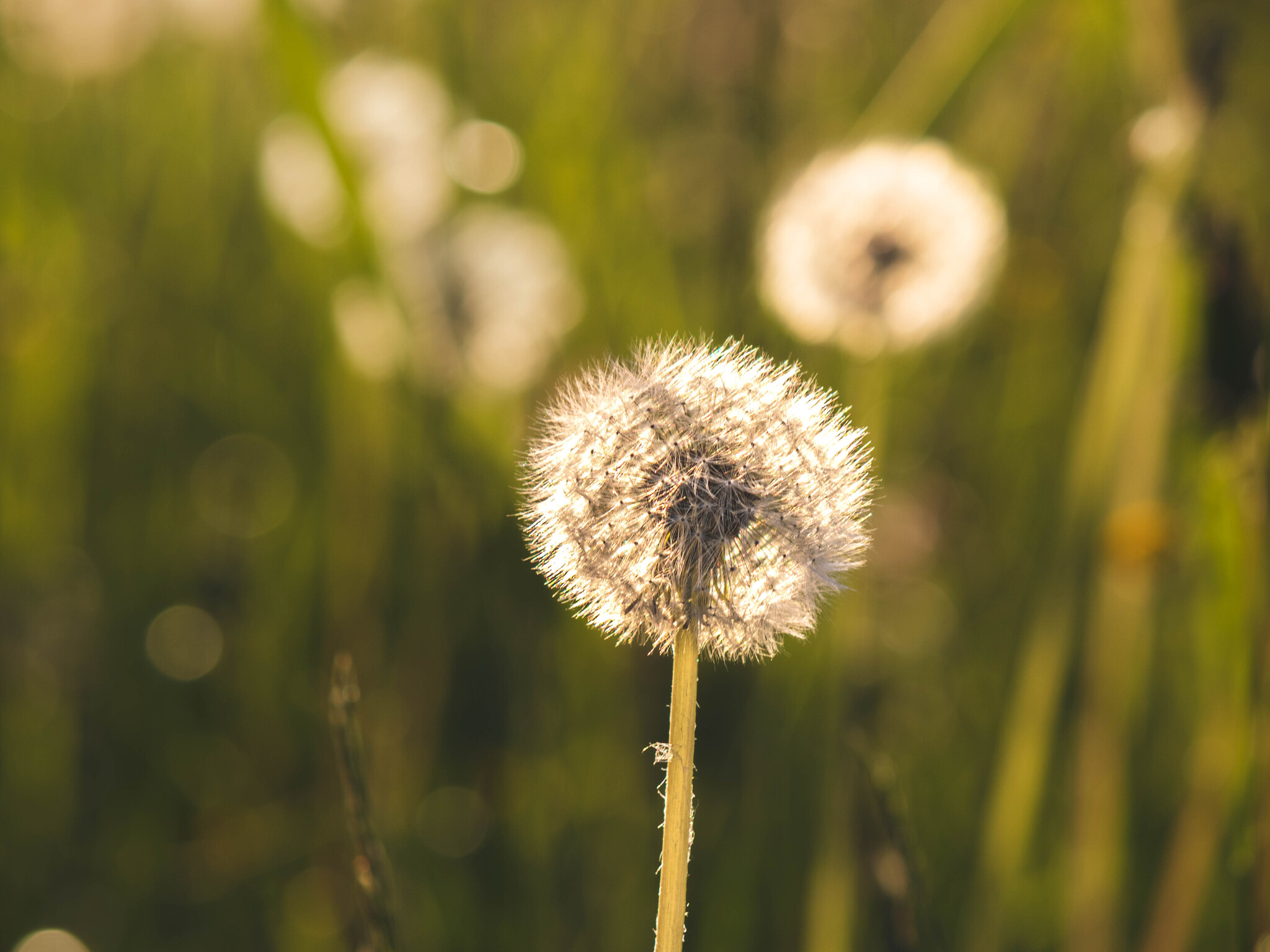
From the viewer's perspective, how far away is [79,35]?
4.38 metres

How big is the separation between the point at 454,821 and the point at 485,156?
173 centimetres

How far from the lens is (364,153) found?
3.17 metres

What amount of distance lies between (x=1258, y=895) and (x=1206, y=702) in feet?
1.31

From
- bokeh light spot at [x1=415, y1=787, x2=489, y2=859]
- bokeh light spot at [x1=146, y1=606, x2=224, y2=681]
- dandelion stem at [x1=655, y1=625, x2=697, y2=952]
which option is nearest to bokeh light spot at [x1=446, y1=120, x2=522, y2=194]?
bokeh light spot at [x1=146, y1=606, x2=224, y2=681]

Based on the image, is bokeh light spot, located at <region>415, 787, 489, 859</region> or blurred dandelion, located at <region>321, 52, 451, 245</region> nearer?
bokeh light spot, located at <region>415, 787, 489, 859</region>

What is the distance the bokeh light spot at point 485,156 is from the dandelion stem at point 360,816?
2341 mm

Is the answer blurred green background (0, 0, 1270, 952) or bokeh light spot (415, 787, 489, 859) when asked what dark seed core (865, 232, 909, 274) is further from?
bokeh light spot (415, 787, 489, 859)

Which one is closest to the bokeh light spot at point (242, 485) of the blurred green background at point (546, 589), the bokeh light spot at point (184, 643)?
the blurred green background at point (546, 589)

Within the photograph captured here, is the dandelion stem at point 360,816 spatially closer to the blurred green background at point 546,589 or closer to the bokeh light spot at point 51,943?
the blurred green background at point 546,589

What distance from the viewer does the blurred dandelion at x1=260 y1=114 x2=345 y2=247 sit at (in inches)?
106

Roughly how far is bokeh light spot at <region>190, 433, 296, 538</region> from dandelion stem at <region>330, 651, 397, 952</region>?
2.05m

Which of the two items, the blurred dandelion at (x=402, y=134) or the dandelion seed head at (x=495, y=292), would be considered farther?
the blurred dandelion at (x=402, y=134)

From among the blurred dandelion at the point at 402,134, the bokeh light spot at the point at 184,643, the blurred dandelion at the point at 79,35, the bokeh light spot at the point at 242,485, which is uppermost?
the blurred dandelion at the point at 79,35

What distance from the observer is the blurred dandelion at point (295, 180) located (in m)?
2.69
